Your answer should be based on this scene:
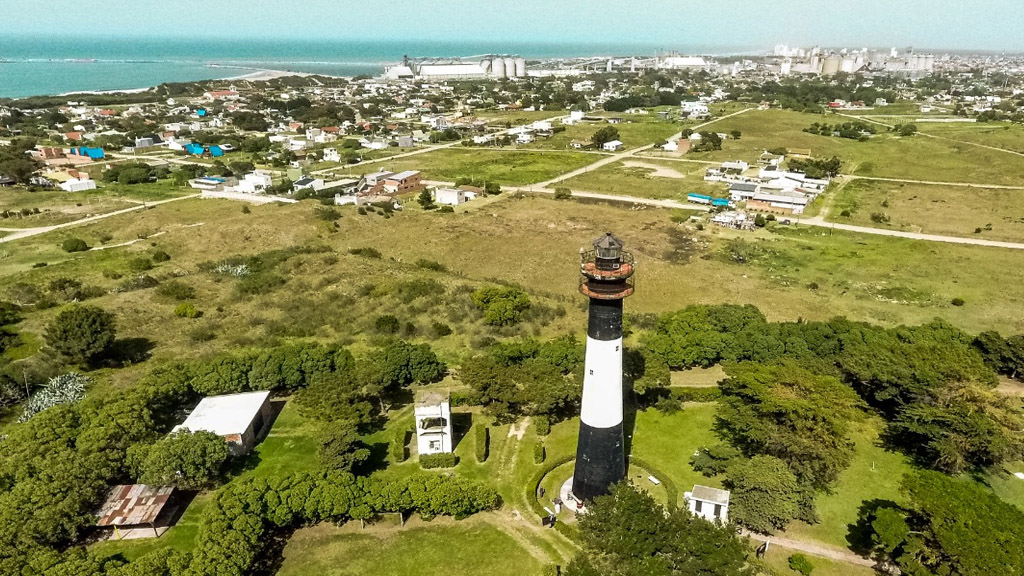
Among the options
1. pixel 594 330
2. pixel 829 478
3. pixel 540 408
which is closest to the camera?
pixel 594 330

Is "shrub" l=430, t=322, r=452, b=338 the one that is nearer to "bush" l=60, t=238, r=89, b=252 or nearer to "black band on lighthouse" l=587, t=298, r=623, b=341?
"black band on lighthouse" l=587, t=298, r=623, b=341

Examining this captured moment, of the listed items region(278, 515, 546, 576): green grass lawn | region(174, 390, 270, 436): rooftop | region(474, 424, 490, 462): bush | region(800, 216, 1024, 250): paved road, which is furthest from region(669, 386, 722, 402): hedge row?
region(800, 216, 1024, 250): paved road

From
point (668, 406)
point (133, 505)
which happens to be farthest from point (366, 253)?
point (133, 505)

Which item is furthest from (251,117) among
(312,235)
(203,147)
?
(312,235)

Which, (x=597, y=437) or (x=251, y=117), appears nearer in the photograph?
(x=597, y=437)

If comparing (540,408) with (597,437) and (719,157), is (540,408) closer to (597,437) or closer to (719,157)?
(597,437)
